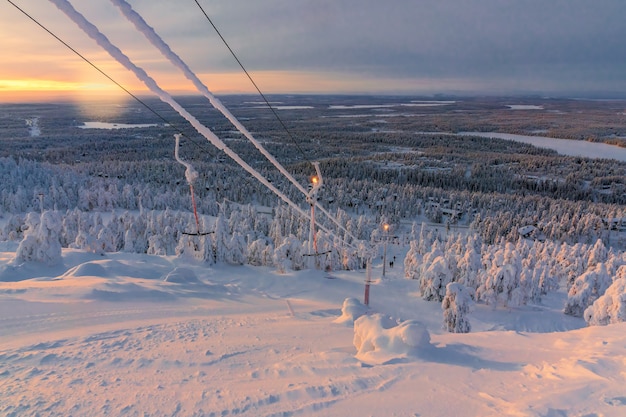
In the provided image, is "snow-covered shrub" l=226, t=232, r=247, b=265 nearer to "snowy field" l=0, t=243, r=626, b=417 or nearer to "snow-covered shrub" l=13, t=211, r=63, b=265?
"snow-covered shrub" l=13, t=211, r=63, b=265

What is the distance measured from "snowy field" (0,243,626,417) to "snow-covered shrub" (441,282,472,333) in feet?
45.7

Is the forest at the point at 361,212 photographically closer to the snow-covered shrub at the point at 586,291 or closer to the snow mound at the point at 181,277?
the snow-covered shrub at the point at 586,291

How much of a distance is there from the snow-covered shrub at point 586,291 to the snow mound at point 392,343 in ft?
93.5

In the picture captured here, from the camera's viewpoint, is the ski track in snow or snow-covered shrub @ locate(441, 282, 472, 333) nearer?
the ski track in snow

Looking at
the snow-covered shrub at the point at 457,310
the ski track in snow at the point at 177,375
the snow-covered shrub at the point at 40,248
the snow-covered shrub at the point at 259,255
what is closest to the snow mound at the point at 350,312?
the ski track in snow at the point at 177,375

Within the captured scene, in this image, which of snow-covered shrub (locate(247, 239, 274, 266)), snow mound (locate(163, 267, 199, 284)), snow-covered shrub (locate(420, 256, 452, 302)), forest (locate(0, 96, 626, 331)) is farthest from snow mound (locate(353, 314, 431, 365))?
snow-covered shrub (locate(247, 239, 274, 266))

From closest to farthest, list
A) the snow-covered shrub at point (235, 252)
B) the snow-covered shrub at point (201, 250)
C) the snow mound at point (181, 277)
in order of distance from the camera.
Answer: the snow mound at point (181, 277), the snow-covered shrub at point (201, 250), the snow-covered shrub at point (235, 252)

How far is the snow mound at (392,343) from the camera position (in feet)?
26.8

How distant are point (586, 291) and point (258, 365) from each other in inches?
1251

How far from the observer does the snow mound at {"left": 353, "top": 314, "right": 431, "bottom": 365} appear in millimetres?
8156

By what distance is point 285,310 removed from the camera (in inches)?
564

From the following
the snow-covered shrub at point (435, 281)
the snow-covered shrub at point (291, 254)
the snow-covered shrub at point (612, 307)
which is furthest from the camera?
the snow-covered shrub at point (291, 254)

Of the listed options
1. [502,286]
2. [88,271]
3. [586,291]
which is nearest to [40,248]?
[88,271]

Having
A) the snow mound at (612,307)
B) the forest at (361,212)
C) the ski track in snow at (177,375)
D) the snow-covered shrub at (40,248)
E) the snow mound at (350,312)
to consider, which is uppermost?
the ski track in snow at (177,375)
